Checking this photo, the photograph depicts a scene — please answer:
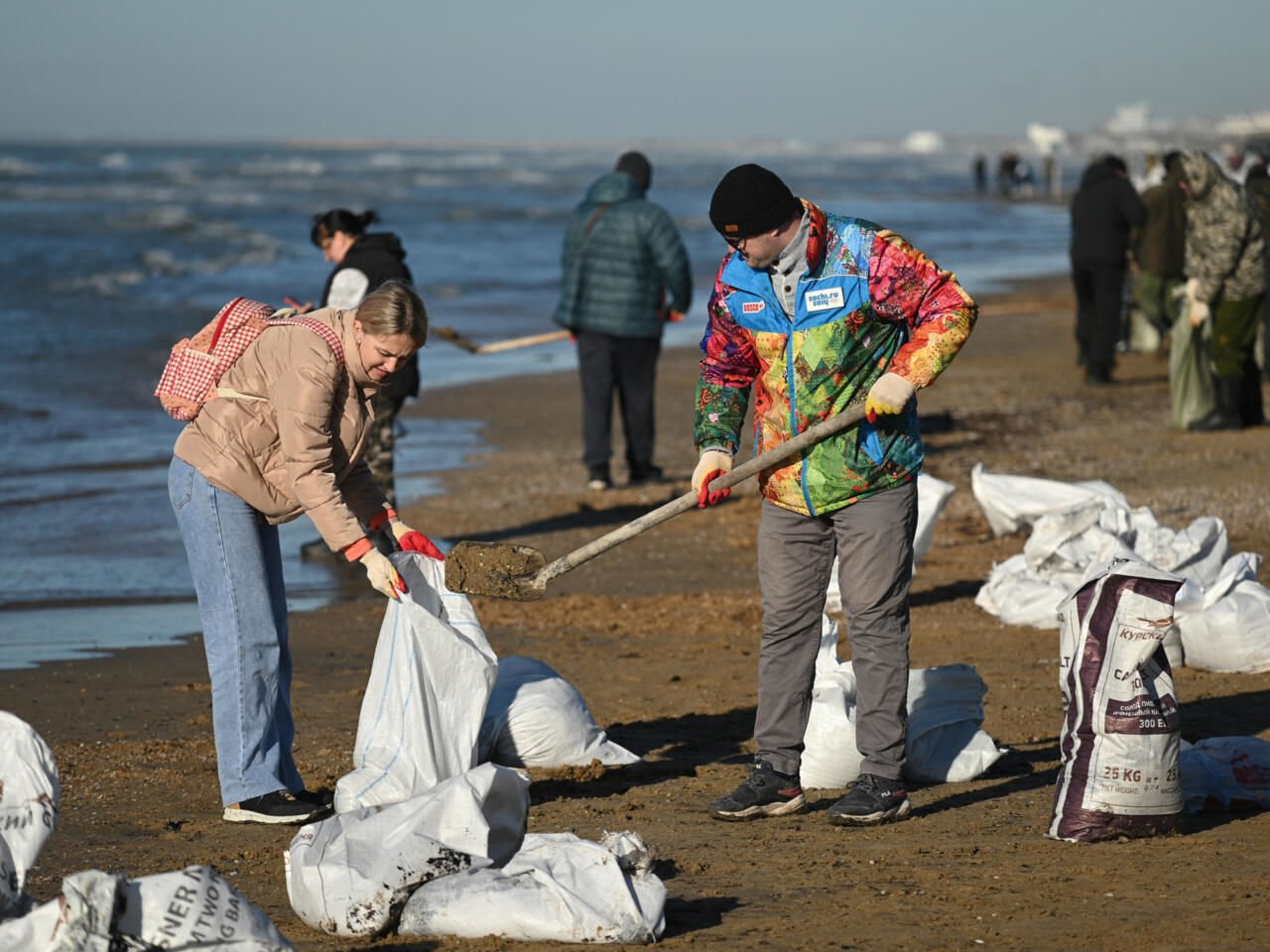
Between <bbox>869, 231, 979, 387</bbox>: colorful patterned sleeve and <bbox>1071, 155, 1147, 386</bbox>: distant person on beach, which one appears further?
<bbox>1071, 155, 1147, 386</bbox>: distant person on beach

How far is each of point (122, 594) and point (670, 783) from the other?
371 centimetres

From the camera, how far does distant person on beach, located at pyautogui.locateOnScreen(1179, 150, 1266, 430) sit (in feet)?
33.6

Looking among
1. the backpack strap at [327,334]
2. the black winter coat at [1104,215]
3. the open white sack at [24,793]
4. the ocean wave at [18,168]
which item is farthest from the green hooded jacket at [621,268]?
the ocean wave at [18,168]

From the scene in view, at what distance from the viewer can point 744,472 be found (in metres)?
4.23

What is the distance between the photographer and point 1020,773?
15.8 feet

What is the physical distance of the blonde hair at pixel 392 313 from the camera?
4.17 m

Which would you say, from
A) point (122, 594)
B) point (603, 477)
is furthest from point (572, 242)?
point (122, 594)

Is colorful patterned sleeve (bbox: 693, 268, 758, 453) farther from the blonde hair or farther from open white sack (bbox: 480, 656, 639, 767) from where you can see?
open white sack (bbox: 480, 656, 639, 767)

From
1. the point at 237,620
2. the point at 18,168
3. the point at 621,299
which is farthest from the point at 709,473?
the point at 18,168

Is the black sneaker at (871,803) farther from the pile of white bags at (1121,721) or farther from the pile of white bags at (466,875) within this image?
the pile of white bags at (466,875)

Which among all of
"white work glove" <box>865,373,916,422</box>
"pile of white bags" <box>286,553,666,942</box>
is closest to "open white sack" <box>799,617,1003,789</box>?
"white work glove" <box>865,373,916,422</box>

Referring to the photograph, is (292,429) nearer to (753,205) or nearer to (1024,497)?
(753,205)

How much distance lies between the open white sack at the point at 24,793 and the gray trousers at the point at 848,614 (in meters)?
1.86

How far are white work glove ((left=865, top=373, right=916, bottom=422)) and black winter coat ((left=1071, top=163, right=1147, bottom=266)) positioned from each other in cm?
986
